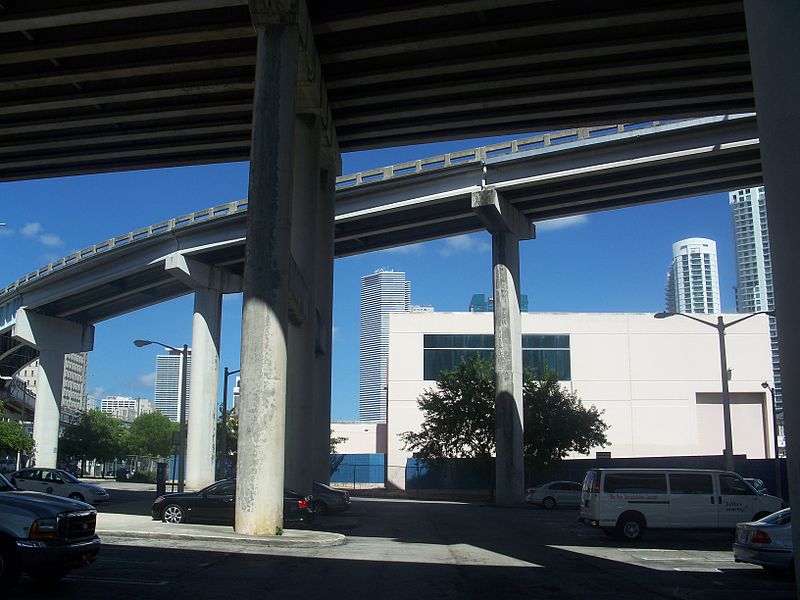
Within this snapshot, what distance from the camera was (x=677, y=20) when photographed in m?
25.2

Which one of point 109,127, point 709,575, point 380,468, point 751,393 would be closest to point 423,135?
point 109,127

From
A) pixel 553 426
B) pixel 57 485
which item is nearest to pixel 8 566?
pixel 57 485

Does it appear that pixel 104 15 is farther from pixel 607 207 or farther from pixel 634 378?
pixel 634 378

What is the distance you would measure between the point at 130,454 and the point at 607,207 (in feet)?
284

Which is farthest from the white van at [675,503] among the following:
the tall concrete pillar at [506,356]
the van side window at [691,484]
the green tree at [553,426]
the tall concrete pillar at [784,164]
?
the green tree at [553,426]

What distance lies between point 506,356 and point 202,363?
20.3 metres

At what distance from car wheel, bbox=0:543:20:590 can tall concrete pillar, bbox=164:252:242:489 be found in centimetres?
4116

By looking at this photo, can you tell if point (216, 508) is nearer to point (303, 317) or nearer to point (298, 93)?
point (303, 317)

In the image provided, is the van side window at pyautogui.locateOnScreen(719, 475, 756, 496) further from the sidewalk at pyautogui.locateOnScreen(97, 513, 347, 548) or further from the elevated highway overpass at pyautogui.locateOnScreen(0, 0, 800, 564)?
the elevated highway overpass at pyautogui.locateOnScreen(0, 0, 800, 564)

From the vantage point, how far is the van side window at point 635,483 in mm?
21812

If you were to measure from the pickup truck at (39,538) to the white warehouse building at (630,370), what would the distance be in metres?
56.9

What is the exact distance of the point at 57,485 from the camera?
3250 cm

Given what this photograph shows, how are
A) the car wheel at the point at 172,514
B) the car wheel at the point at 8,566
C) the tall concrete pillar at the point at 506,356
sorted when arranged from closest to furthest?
the car wheel at the point at 8,566 → the car wheel at the point at 172,514 → the tall concrete pillar at the point at 506,356

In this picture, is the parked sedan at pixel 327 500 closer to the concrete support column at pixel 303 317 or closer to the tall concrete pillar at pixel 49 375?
the concrete support column at pixel 303 317
